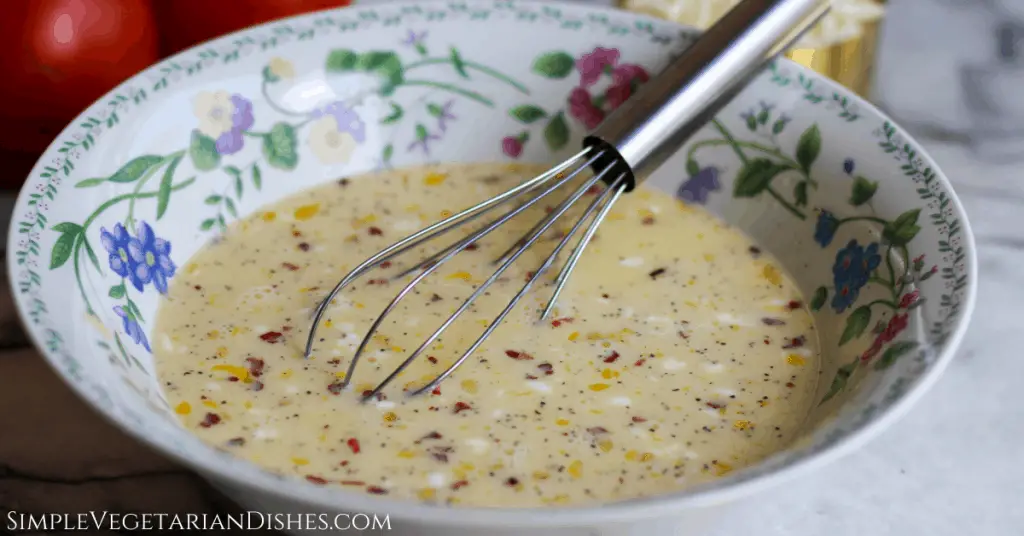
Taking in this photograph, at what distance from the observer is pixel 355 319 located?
696mm

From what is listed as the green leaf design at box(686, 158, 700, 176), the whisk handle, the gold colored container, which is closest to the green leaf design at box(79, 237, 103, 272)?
the whisk handle

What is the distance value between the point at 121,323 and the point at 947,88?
3.08 ft

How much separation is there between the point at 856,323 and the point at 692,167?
0.23m

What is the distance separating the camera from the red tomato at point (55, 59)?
34.0 inches

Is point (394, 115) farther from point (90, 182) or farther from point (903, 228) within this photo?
point (903, 228)

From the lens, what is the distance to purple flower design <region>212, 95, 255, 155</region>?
2.66 feet

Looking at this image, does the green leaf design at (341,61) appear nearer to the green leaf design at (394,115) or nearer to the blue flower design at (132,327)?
the green leaf design at (394,115)

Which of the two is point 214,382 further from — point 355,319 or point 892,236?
point 892,236

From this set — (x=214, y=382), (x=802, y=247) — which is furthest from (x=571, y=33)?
(x=214, y=382)

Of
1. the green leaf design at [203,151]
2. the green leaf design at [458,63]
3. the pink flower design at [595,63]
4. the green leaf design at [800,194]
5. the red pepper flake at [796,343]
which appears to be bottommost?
the red pepper flake at [796,343]

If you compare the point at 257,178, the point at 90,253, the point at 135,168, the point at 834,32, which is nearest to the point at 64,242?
the point at 90,253

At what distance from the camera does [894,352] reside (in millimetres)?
571

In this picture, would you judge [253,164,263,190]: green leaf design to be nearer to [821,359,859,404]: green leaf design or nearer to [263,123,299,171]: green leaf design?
[263,123,299,171]: green leaf design

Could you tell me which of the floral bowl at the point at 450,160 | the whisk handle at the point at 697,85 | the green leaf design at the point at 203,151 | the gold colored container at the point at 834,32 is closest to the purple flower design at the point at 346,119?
the floral bowl at the point at 450,160
